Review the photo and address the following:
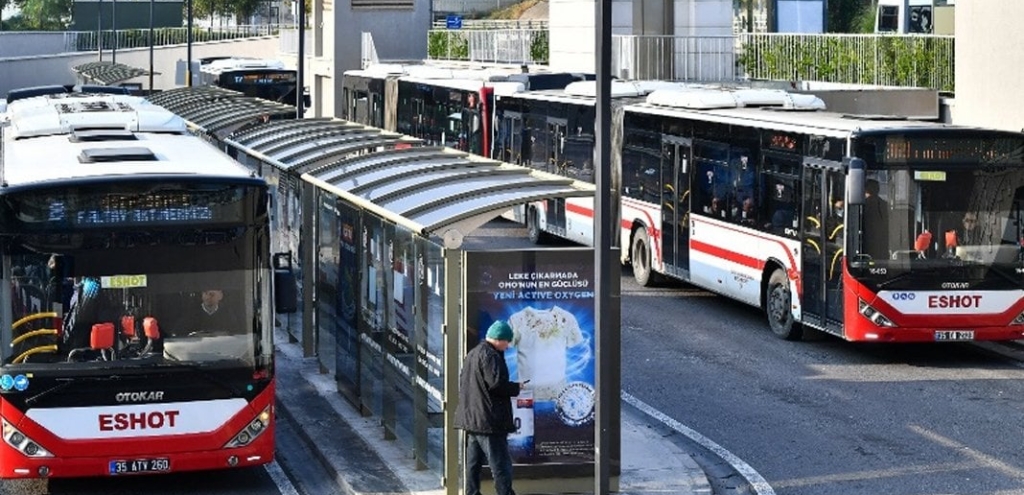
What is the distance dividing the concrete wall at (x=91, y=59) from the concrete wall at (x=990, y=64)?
232 ft

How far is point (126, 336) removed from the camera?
14.4m

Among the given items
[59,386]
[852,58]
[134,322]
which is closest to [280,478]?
[134,322]

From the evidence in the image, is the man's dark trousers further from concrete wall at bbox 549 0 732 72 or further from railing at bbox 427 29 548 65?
railing at bbox 427 29 548 65

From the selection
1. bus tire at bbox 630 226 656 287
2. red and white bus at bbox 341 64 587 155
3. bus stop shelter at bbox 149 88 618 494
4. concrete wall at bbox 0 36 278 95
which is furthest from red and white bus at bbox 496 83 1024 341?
concrete wall at bbox 0 36 278 95

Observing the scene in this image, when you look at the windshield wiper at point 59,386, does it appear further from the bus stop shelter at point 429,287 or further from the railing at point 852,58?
the railing at point 852,58

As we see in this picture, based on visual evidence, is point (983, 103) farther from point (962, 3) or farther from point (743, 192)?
point (743, 192)

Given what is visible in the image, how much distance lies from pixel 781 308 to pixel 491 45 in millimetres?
36128

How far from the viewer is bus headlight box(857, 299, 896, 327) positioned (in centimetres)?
2133

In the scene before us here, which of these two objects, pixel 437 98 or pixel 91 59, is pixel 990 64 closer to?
pixel 437 98

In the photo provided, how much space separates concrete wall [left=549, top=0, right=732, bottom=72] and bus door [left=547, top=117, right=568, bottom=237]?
39.4 feet

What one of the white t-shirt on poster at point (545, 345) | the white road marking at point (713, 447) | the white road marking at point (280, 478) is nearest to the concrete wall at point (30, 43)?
the white road marking at point (713, 447)

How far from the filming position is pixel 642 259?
29.0m

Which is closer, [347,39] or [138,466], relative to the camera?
[138,466]

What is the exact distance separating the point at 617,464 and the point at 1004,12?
59.0ft
